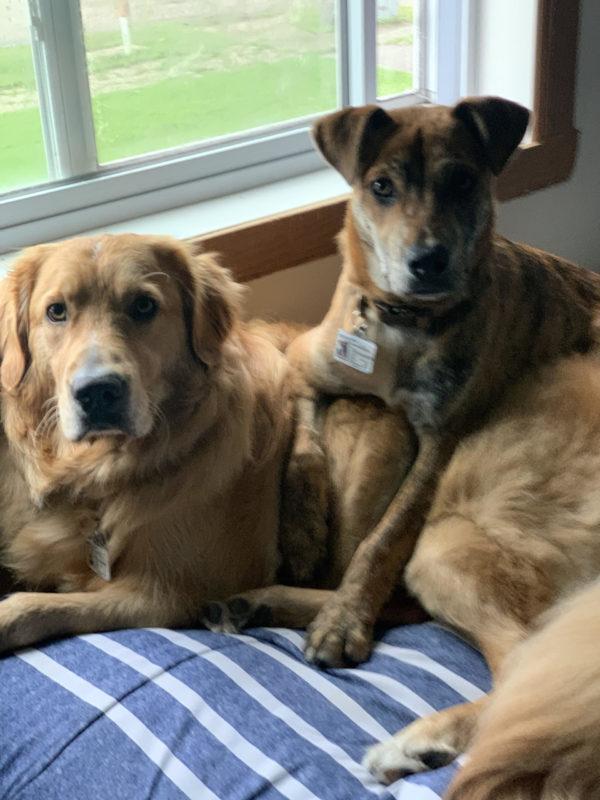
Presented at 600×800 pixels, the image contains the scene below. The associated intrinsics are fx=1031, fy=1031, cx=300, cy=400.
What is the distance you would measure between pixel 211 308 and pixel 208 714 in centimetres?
63

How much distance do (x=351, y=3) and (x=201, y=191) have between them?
0.58 metres

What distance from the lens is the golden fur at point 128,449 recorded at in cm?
150

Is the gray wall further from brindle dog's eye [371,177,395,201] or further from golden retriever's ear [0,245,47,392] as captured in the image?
golden retriever's ear [0,245,47,392]

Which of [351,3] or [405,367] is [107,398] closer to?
[405,367]

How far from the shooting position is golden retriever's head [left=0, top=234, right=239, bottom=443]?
1440mm

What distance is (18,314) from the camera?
1.56 meters

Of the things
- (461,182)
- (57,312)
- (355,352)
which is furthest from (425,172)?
(57,312)

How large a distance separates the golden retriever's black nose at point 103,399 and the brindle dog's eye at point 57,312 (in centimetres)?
14

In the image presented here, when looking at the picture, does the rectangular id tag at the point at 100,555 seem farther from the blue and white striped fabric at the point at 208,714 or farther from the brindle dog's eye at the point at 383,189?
the brindle dog's eye at the point at 383,189

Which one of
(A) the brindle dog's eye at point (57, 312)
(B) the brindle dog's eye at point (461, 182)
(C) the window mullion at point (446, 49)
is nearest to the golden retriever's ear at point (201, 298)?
(A) the brindle dog's eye at point (57, 312)

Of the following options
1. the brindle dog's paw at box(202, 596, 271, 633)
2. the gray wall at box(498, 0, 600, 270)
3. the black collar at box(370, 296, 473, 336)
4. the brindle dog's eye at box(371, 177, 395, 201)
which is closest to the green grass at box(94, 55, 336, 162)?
the gray wall at box(498, 0, 600, 270)

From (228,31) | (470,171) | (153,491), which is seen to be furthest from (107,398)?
(228,31)

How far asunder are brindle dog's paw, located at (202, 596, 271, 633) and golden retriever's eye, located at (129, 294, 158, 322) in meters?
0.46

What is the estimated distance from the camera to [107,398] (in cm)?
142
